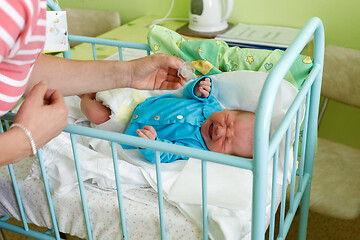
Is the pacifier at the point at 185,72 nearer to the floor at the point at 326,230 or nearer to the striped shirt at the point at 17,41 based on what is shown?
the striped shirt at the point at 17,41

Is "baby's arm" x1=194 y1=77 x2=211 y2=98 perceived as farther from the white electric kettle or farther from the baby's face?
the white electric kettle

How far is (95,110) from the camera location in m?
1.56

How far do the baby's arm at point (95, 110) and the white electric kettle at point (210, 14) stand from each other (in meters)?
0.95

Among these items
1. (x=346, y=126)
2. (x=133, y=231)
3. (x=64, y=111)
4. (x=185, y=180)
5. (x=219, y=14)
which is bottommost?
(x=346, y=126)

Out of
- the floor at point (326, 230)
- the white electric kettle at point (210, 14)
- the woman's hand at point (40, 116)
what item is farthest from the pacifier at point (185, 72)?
the floor at point (326, 230)

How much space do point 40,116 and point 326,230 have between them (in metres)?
1.66

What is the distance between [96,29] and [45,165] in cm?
162

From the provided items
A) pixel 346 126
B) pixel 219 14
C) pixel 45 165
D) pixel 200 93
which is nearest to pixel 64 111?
pixel 45 165

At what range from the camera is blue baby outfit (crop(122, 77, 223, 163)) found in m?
1.44

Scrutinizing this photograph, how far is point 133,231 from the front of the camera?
46.5 inches

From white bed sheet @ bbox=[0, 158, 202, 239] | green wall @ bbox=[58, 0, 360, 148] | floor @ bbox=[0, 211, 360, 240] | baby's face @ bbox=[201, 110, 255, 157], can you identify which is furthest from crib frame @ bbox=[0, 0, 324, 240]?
green wall @ bbox=[58, 0, 360, 148]

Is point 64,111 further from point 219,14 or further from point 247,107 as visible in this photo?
point 219,14

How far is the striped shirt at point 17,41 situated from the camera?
74 cm

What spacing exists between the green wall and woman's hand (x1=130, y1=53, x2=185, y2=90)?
3.81 feet
